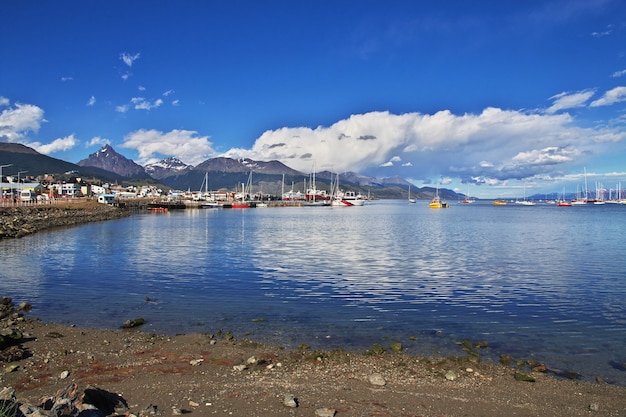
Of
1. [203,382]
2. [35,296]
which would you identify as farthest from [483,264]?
[35,296]

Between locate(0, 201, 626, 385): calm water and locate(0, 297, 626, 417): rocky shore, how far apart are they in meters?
1.62

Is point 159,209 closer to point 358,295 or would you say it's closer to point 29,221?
point 29,221

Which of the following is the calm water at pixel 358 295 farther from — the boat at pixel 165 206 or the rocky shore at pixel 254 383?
the boat at pixel 165 206

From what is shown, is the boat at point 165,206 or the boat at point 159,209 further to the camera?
the boat at point 165,206

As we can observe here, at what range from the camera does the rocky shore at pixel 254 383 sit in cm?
927

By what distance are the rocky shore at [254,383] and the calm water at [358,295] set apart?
1.62 metres

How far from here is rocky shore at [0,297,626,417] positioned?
9.27 metres

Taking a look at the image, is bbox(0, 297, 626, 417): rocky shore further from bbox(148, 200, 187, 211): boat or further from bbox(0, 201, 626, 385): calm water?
bbox(148, 200, 187, 211): boat

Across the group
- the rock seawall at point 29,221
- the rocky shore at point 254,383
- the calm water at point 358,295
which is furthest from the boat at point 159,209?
the rocky shore at point 254,383

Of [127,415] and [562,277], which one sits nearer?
[127,415]

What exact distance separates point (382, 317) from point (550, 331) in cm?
613

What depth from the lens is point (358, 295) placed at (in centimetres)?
2169

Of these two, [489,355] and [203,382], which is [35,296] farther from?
[489,355]

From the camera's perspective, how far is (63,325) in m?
16.4
